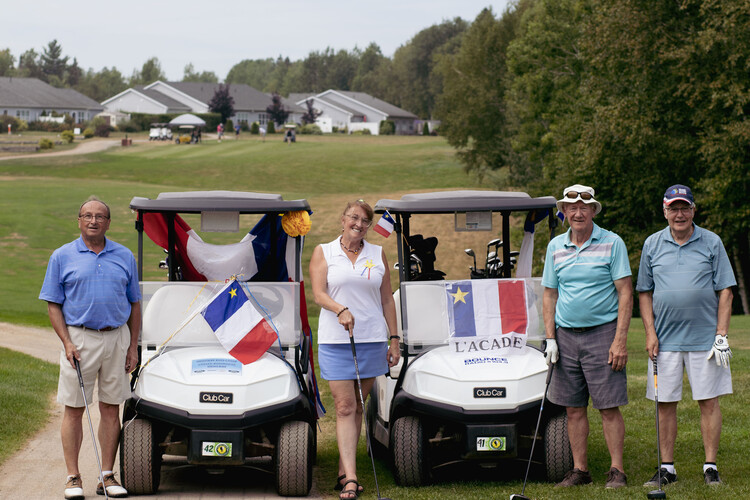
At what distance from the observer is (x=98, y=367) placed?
680 cm

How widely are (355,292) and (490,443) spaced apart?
4.54 ft

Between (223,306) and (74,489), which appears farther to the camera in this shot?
(223,306)

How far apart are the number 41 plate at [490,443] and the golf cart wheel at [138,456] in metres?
2.23

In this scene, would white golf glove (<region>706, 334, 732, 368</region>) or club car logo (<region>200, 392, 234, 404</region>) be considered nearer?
white golf glove (<region>706, 334, 732, 368</region>)

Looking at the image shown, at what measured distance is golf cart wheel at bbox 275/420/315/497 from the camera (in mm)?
6832

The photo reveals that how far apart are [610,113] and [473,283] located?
19406mm

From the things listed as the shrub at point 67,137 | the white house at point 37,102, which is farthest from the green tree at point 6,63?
the shrub at point 67,137

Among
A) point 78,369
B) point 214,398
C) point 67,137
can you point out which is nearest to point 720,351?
point 214,398

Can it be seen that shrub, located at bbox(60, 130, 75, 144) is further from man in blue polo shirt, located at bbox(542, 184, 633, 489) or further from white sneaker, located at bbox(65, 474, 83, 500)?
man in blue polo shirt, located at bbox(542, 184, 633, 489)

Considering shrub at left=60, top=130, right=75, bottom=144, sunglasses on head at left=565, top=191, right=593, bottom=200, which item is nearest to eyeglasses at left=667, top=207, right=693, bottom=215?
sunglasses on head at left=565, top=191, right=593, bottom=200

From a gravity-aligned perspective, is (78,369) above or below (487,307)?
below

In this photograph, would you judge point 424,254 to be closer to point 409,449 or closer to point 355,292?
point 355,292

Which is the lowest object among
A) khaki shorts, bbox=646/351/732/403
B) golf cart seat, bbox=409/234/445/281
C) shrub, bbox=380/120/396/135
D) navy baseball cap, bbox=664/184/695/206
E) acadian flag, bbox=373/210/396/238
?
khaki shorts, bbox=646/351/732/403

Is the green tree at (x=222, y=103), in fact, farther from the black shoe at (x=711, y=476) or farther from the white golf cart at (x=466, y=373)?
the black shoe at (x=711, y=476)
